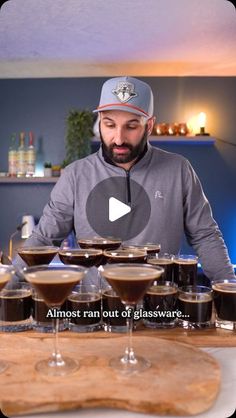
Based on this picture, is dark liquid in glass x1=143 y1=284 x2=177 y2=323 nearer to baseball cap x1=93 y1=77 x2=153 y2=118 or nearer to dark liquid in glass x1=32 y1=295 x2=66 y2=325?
dark liquid in glass x1=32 y1=295 x2=66 y2=325

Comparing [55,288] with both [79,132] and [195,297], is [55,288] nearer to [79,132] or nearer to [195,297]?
[195,297]

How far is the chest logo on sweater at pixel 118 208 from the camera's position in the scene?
2.32 meters

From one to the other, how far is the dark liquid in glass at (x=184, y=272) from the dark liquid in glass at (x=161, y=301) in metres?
0.17

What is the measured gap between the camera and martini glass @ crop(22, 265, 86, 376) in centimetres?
112

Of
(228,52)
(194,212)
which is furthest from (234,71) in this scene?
(194,212)

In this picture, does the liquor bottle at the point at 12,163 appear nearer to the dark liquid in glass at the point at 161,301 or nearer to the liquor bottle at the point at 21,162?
the liquor bottle at the point at 21,162

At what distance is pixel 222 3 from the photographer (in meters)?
3.20

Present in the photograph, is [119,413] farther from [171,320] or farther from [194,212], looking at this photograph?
[194,212]

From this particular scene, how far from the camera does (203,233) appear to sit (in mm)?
2186

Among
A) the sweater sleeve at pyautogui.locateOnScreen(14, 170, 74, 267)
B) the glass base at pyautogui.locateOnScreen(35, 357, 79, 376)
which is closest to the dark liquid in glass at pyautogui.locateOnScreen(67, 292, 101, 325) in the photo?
the glass base at pyautogui.locateOnScreen(35, 357, 79, 376)

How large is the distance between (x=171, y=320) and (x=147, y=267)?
1.03 ft

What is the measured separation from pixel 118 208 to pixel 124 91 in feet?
2.09

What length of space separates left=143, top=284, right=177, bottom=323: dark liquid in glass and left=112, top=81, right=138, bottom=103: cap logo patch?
1.05m

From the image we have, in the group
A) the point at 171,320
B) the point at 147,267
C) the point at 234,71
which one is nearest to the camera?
the point at 147,267
